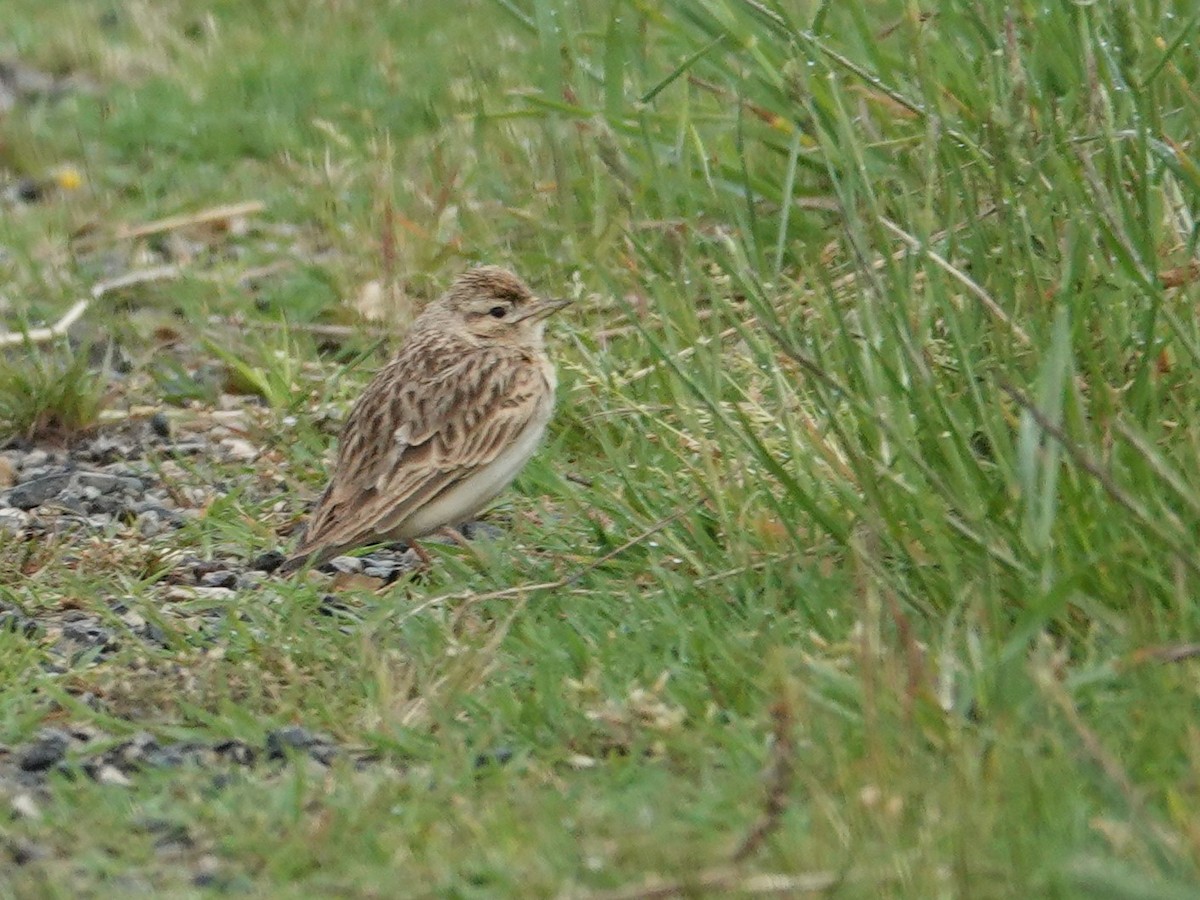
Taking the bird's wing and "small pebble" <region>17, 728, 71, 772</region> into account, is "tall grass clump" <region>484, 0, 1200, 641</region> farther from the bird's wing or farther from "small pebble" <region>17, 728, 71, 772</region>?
"small pebble" <region>17, 728, 71, 772</region>

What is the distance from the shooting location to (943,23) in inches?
269

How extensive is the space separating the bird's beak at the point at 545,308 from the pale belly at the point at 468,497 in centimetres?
68

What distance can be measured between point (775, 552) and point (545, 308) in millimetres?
1861

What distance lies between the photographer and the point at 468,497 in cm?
590

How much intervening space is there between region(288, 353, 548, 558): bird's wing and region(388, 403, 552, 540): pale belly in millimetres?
22

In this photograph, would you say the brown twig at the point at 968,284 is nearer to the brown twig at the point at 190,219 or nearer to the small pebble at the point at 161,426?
Result: the small pebble at the point at 161,426

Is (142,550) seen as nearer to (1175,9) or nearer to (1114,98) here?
(1114,98)

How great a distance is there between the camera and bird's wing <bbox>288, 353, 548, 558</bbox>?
574cm

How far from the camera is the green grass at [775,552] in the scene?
364cm

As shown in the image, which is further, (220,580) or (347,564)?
(347,564)

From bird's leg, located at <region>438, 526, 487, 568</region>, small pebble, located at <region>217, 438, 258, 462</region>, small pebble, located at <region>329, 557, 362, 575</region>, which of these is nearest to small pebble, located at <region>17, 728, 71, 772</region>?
bird's leg, located at <region>438, 526, 487, 568</region>

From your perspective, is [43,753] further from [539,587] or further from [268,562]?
[268,562]

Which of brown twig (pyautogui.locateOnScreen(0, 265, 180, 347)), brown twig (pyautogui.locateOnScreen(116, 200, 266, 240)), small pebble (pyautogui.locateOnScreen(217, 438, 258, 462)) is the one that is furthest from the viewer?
brown twig (pyautogui.locateOnScreen(116, 200, 266, 240))

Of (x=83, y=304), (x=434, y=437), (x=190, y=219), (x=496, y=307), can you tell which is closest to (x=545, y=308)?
(x=496, y=307)
